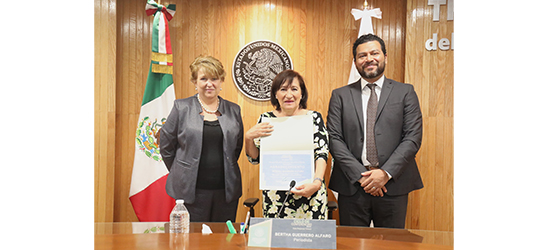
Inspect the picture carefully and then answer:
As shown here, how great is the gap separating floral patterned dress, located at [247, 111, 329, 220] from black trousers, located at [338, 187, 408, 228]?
304 millimetres

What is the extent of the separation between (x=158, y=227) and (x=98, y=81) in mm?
2012

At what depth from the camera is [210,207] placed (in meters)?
2.26

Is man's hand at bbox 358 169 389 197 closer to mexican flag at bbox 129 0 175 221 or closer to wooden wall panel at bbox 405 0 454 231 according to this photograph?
wooden wall panel at bbox 405 0 454 231

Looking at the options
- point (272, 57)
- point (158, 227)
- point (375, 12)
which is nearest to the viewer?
point (158, 227)

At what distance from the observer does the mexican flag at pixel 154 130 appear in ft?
9.56

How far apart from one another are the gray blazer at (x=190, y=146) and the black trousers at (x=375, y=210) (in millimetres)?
781

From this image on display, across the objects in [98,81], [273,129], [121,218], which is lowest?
[121,218]

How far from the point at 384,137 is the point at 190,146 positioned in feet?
4.26

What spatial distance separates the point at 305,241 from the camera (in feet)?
3.97

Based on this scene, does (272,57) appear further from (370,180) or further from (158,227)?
(158,227)

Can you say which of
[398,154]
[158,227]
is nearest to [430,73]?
[398,154]

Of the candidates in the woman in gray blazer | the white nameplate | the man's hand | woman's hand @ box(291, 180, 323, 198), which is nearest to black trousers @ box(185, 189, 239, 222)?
the woman in gray blazer

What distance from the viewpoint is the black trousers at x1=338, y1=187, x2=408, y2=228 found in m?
2.21

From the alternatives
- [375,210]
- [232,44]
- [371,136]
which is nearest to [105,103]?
[232,44]
